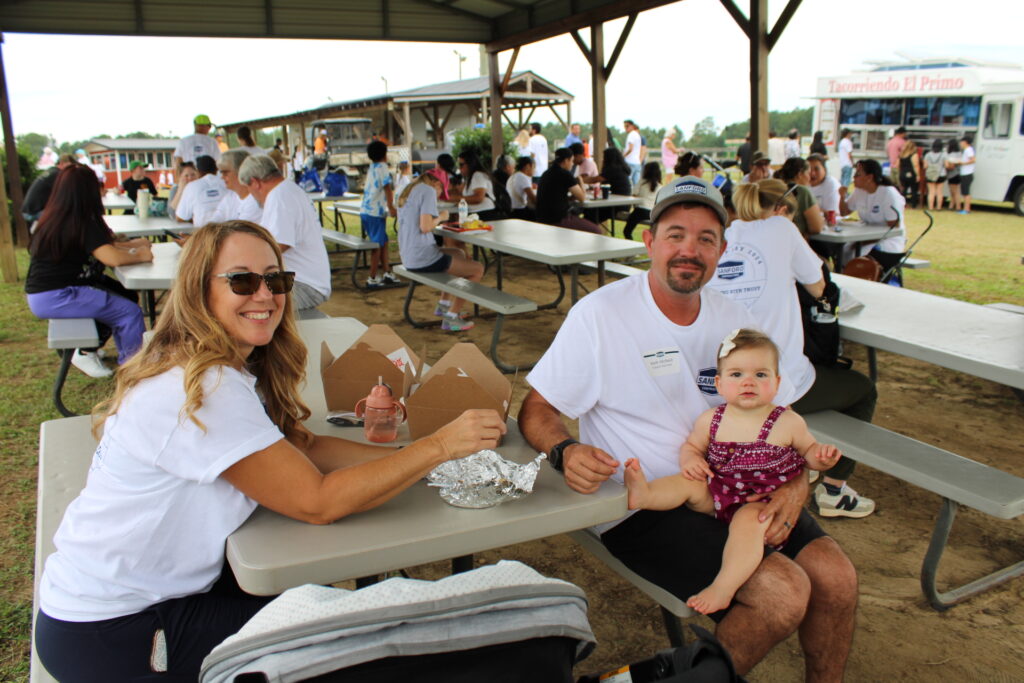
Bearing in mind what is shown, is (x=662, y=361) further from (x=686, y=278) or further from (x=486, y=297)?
(x=486, y=297)

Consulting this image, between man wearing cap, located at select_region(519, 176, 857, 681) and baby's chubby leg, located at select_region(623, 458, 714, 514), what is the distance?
0.12 feet

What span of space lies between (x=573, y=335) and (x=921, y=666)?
1.49 meters

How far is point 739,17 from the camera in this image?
26.8ft

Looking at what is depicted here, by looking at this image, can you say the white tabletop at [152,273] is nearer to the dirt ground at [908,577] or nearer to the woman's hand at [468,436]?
the dirt ground at [908,577]

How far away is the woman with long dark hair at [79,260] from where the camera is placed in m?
4.23

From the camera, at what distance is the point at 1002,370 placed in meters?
2.55

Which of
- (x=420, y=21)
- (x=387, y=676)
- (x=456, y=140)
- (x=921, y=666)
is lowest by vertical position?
(x=921, y=666)

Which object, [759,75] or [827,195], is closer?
[827,195]

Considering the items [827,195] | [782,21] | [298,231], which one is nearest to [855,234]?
[827,195]

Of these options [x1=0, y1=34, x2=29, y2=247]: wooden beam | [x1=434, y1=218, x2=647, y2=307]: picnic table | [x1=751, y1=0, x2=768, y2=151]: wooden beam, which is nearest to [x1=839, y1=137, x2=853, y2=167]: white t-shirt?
[x1=751, y1=0, x2=768, y2=151]: wooden beam

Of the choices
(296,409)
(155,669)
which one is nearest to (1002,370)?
(296,409)

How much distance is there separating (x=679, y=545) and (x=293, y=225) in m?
3.24

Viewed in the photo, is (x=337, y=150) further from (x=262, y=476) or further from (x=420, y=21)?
(x=262, y=476)

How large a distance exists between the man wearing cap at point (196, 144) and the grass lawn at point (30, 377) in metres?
2.32
